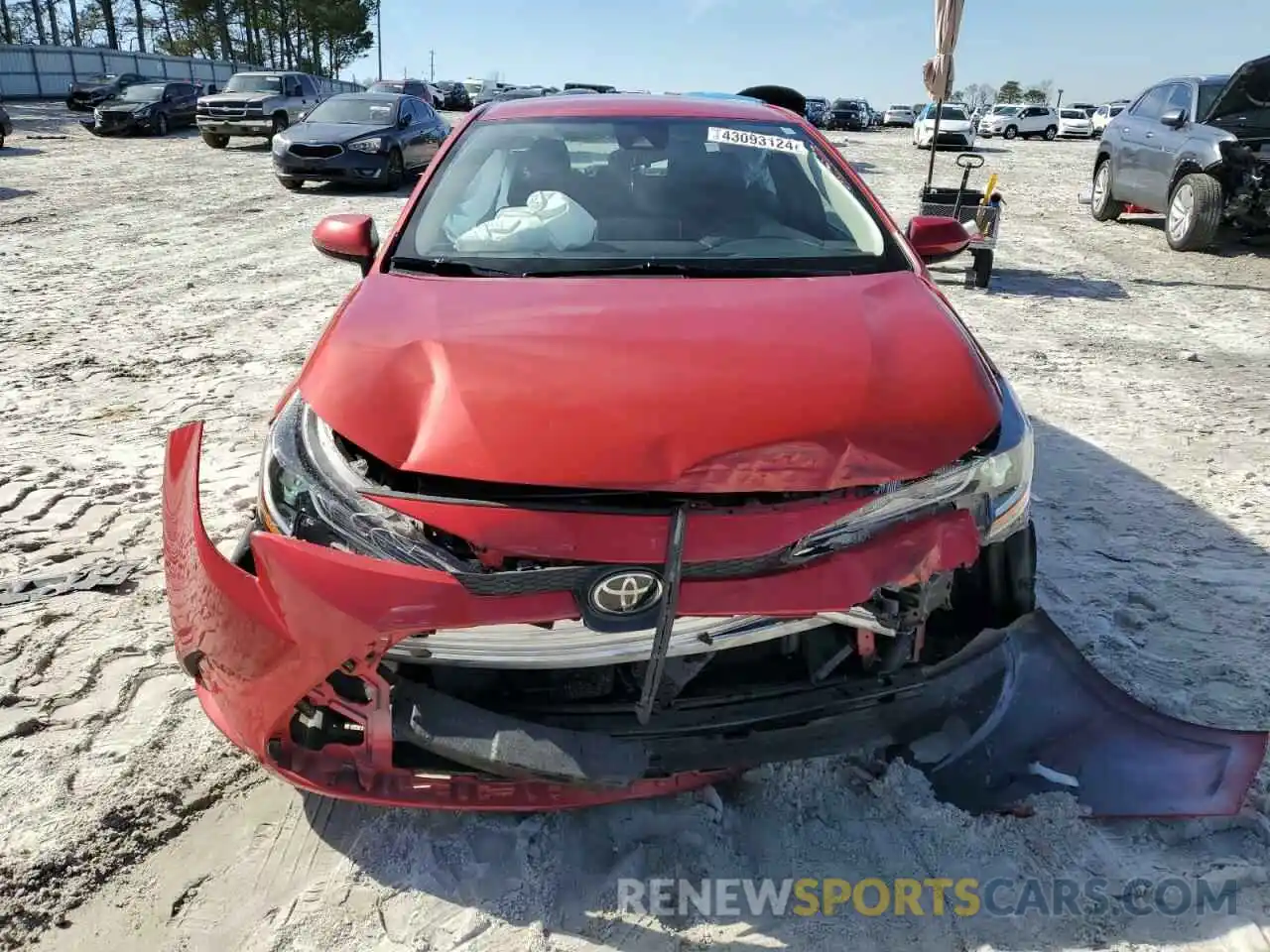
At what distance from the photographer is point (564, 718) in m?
1.84

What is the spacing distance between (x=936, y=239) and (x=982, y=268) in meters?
4.79

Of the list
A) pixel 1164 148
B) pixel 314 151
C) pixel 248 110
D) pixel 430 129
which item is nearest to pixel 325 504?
pixel 1164 148

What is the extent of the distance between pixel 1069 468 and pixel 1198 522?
0.62 meters

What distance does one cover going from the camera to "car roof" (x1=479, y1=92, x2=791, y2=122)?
3402mm

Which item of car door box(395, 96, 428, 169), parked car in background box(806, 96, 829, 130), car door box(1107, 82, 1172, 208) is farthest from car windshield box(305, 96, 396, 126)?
parked car in background box(806, 96, 829, 130)

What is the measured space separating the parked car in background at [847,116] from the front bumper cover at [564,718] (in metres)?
39.8

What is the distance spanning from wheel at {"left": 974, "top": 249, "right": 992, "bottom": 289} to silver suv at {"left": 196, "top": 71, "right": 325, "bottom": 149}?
1516 centimetres

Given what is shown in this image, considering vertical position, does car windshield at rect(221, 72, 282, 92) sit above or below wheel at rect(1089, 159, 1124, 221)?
above

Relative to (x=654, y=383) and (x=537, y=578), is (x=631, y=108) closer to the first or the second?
(x=654, y=383)

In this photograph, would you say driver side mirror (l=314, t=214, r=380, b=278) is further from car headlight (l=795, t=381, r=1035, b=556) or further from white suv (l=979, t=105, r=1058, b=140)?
white suv (l=979, t=105, r=1058, b=140)

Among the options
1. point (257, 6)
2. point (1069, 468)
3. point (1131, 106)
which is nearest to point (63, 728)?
point (1069, 468)

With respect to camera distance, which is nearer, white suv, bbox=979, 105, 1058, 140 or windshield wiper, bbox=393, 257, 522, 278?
windshield wiper, bbox=393, 257, 522, 278

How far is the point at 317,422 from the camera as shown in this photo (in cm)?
200

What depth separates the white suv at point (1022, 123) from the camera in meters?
38.1
